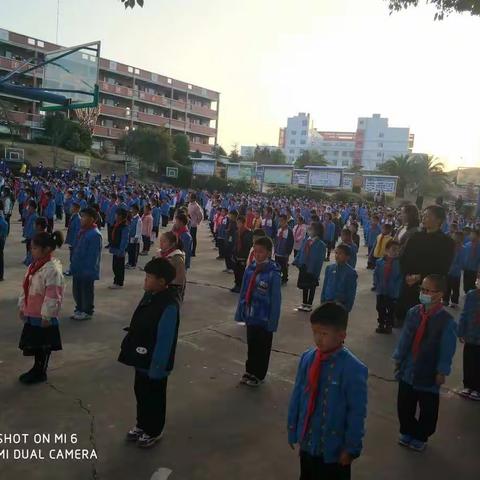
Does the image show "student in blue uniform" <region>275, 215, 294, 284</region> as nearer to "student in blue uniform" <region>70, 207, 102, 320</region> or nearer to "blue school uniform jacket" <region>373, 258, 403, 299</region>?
"blue school uniform jacket" <region>373, 258, 403, 299</region>

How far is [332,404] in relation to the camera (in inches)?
104

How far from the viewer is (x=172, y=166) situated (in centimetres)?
4659

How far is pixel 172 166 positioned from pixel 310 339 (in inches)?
1631

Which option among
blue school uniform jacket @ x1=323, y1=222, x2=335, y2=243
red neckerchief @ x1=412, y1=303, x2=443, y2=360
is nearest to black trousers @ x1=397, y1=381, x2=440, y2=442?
red neckerchief @ x1=412, y1=303, x2=443, y2=360

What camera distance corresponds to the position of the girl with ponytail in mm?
4492

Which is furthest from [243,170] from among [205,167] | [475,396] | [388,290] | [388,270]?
[475,396]

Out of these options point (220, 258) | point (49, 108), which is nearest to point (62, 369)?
point (220, 258)

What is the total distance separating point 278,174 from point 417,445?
35.7m

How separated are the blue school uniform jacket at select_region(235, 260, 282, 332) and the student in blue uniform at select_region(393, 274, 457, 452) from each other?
1.30 m

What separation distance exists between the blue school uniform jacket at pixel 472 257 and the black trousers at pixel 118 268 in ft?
22.1

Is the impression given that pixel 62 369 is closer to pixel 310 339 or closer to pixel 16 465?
pixel 16 465

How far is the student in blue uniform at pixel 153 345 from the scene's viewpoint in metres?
3.54

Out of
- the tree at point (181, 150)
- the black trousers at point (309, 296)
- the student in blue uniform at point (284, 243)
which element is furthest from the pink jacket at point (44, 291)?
the tree at point (181, 150)

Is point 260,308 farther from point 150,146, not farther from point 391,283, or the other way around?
point 150,146
